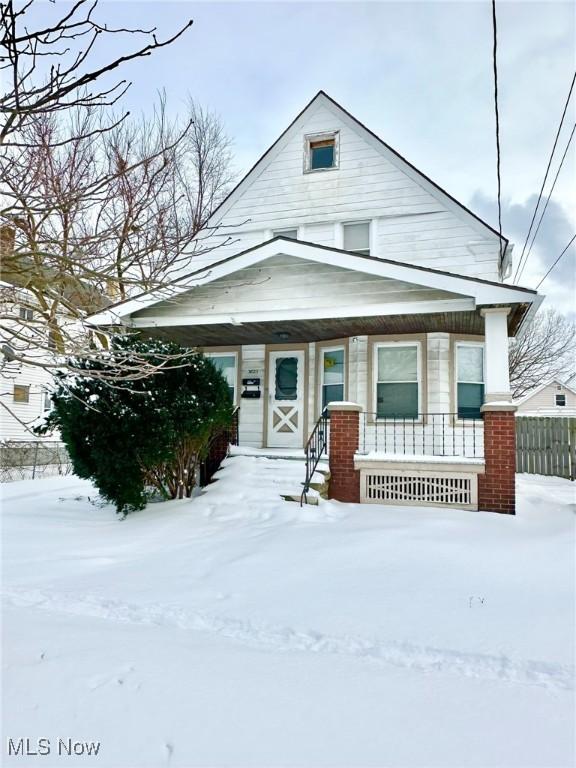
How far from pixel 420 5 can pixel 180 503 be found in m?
8.83

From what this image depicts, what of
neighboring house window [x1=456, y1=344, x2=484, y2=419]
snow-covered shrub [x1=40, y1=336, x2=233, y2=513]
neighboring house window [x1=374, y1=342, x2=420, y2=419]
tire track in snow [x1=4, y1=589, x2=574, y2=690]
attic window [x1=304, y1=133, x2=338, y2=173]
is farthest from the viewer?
attic window [x1=304, y1=133, x2=338, y2=173]

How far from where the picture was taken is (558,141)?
10.5 meters

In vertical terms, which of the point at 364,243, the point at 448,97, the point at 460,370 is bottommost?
the point at 460,370

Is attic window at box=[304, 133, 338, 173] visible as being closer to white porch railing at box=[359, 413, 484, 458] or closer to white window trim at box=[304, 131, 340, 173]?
white window trim at box=[304, 131, 340, 173]

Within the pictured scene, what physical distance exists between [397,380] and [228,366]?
390 centimetres

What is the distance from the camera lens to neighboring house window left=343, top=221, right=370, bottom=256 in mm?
12219

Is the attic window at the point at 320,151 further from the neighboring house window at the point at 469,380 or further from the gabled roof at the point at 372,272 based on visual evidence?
the neighboring house window at the point at 469,380

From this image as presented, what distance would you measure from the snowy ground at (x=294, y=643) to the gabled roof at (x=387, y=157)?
23.1 ft

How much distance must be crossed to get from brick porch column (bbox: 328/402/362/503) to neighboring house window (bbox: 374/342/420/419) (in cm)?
195

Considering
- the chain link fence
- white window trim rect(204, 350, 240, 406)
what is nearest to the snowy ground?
white window trim rect(204, 350, 240, 406)

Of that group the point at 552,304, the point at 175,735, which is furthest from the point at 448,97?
the point at 552,304

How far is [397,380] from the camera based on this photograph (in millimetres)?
10508

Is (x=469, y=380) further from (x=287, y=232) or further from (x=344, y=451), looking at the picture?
(x=287, y=232)

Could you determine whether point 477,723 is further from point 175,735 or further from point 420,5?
point 420,5
